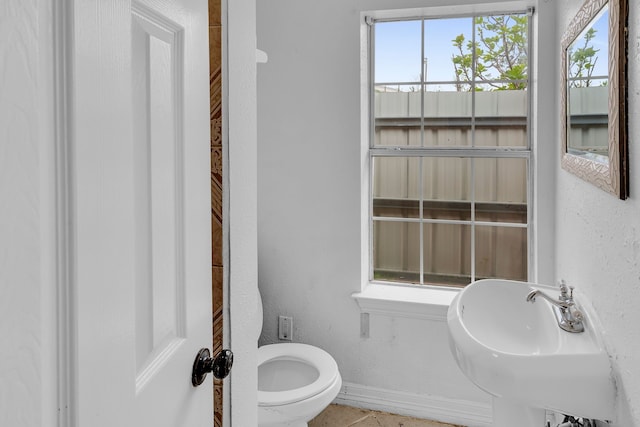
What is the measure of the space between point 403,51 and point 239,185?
1.72 m

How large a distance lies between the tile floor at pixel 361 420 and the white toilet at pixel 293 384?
1.02 feet

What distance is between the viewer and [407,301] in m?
2.39

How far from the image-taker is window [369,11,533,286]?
2.43 m

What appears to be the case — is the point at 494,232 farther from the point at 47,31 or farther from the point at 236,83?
the point at 47,31

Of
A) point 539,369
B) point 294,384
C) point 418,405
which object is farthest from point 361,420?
point 539,369

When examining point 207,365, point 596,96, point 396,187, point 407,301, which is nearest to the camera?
point 207,365

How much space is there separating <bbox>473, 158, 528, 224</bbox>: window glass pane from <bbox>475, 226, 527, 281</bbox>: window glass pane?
0.06 meters

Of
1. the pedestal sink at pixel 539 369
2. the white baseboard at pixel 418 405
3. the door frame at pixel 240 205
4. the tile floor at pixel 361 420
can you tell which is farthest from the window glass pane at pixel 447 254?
the door frame at pixel 240 205

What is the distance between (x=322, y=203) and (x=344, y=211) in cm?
12

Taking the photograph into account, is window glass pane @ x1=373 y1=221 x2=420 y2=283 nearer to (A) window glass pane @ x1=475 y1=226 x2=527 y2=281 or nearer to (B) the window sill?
(B) the window sill

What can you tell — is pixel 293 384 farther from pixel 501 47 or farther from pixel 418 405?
pixel 501 47

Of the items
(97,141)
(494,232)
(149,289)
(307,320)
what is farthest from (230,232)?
(494,232)

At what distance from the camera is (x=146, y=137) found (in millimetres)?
713

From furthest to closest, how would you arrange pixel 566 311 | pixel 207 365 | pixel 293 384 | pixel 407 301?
pixel 407 301, pixel 293 384, pixel 566 311, pixel 207 365
